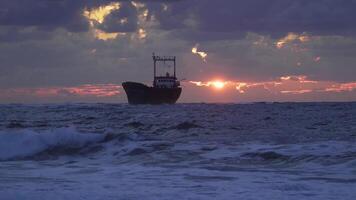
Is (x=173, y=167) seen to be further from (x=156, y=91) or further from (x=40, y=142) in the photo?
(x=156, y=91)

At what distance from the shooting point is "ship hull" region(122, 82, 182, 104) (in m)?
104

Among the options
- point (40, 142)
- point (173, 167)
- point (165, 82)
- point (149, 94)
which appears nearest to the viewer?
point (173, 167)

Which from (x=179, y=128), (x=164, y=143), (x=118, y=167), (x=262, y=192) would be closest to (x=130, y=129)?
(x=179, y=128)

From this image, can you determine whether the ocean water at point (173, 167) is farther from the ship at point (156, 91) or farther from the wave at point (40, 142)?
the ship at point (156, 91)

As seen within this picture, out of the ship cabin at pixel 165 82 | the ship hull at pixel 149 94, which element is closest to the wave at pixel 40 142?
the ship hull at pixel 149 94

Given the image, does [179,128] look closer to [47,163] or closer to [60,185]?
[47,163]

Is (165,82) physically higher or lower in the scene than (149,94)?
higher

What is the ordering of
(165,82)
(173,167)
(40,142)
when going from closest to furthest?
(173,167) < (40,142) < (165,82)

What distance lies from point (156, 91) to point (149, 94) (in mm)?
1521

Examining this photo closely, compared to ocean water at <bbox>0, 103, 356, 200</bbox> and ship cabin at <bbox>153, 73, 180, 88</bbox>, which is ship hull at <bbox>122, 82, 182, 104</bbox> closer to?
ship cabin at <bbox>153, 73, 180, 88</bbox>

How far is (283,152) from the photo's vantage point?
56.5ft

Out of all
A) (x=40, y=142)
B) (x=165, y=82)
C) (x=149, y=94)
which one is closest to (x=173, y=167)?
(x=40, y=142)

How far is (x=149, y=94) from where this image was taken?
339 ft

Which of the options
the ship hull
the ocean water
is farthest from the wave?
the ship hull
